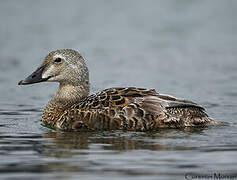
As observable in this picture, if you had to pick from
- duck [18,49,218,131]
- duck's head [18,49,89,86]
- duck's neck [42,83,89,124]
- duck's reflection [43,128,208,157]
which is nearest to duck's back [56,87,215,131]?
duck [18,49,218,131]

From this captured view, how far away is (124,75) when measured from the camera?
17.8m

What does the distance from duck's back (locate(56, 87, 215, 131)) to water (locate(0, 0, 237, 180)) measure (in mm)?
214

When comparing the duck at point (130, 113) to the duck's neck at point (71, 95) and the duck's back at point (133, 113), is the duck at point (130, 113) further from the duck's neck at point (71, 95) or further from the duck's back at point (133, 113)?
the duck's neck at point (71, 95)

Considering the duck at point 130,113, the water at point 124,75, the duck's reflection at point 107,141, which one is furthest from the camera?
the duck at point 130,113

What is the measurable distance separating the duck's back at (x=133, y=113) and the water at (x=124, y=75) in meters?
0.21

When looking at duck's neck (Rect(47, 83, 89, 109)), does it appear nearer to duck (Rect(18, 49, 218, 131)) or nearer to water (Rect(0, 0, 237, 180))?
duck (Rect(18, 49, 218, 131))

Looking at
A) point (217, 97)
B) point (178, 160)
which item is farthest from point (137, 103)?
point (217, 97)

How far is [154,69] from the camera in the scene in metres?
18.5

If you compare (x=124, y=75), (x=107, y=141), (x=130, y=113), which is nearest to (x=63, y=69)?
(x=130, y=113)

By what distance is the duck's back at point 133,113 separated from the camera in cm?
1061

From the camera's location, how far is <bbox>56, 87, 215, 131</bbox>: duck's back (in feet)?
34.8

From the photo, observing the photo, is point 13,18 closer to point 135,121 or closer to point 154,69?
point 154,69

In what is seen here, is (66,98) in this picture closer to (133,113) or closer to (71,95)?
(71,95)

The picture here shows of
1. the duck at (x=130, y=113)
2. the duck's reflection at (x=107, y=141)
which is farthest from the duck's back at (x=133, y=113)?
the duck's reflection at (x=107, y=141)
